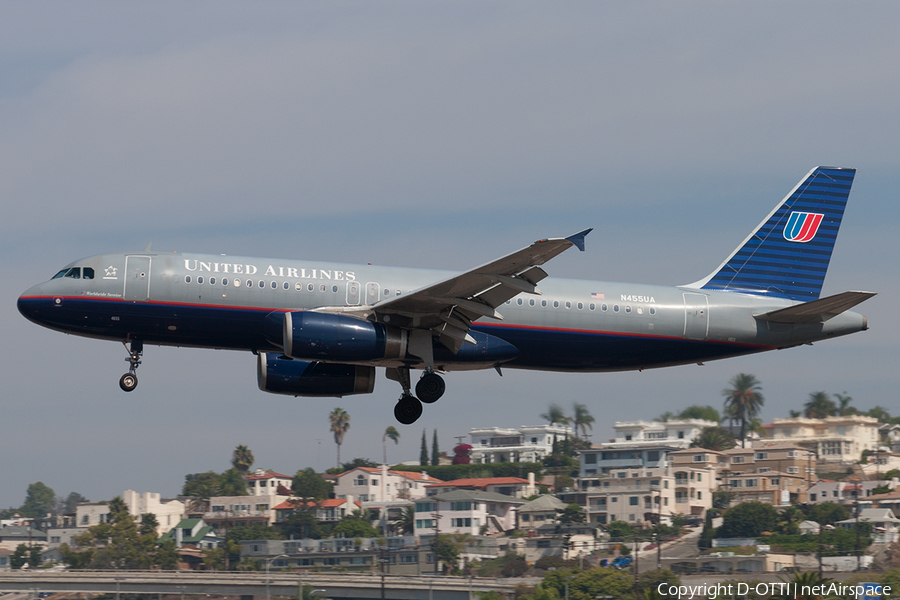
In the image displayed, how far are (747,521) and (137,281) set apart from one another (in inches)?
3870

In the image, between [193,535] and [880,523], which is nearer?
[880,523]

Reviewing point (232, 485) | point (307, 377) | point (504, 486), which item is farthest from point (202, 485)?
point (307, 377)

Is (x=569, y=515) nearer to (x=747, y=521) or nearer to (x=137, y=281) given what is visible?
(x=747, y=521)

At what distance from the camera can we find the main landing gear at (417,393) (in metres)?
36.1

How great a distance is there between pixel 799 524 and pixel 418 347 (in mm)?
98948

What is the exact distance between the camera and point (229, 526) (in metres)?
146

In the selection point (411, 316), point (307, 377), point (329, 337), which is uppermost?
point (411, 316)

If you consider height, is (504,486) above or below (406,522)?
above

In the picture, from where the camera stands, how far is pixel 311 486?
16075 centimetres

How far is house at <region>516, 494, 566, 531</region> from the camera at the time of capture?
5022 inches

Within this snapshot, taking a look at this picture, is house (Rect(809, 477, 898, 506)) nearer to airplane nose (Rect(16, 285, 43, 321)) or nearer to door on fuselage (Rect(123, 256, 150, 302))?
door on fuselage (Rect(123, 256, 150, 302))

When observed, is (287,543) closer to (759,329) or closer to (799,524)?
(799,524)

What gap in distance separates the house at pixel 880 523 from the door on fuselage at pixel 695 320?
7590 centimetres

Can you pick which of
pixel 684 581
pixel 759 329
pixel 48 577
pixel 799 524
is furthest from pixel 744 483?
pixel 759 329
